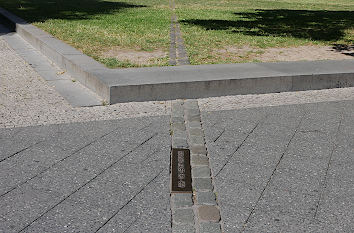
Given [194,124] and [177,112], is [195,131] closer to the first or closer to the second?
[194,124]

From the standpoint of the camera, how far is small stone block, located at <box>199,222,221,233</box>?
344cm

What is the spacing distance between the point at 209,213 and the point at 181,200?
0.30 meters

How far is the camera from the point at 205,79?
6910 millimetres

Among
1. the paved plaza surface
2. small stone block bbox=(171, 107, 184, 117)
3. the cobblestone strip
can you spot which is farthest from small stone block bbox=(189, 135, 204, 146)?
the cobblestone strip

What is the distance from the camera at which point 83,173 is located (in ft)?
14.2

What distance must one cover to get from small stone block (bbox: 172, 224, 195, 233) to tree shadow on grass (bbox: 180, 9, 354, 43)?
376 inches

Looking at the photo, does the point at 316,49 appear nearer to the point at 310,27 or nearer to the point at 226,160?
the point at 310,27

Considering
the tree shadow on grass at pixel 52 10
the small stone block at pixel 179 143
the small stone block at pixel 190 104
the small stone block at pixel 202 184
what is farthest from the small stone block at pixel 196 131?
the tree shadow on grass at pixel 52 10

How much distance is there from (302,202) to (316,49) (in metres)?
7.23

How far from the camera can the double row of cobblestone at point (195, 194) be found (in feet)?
11.6

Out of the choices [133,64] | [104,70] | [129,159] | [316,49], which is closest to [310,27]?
[316,49]

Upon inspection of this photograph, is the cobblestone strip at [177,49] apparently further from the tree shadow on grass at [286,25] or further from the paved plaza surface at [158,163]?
the paved plaza surface at [158,163]

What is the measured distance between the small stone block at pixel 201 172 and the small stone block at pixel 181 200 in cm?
39

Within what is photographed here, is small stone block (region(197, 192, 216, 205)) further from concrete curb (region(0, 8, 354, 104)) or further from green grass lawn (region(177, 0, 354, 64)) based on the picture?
green grass lawn (region(177, 0, 354, 64))
